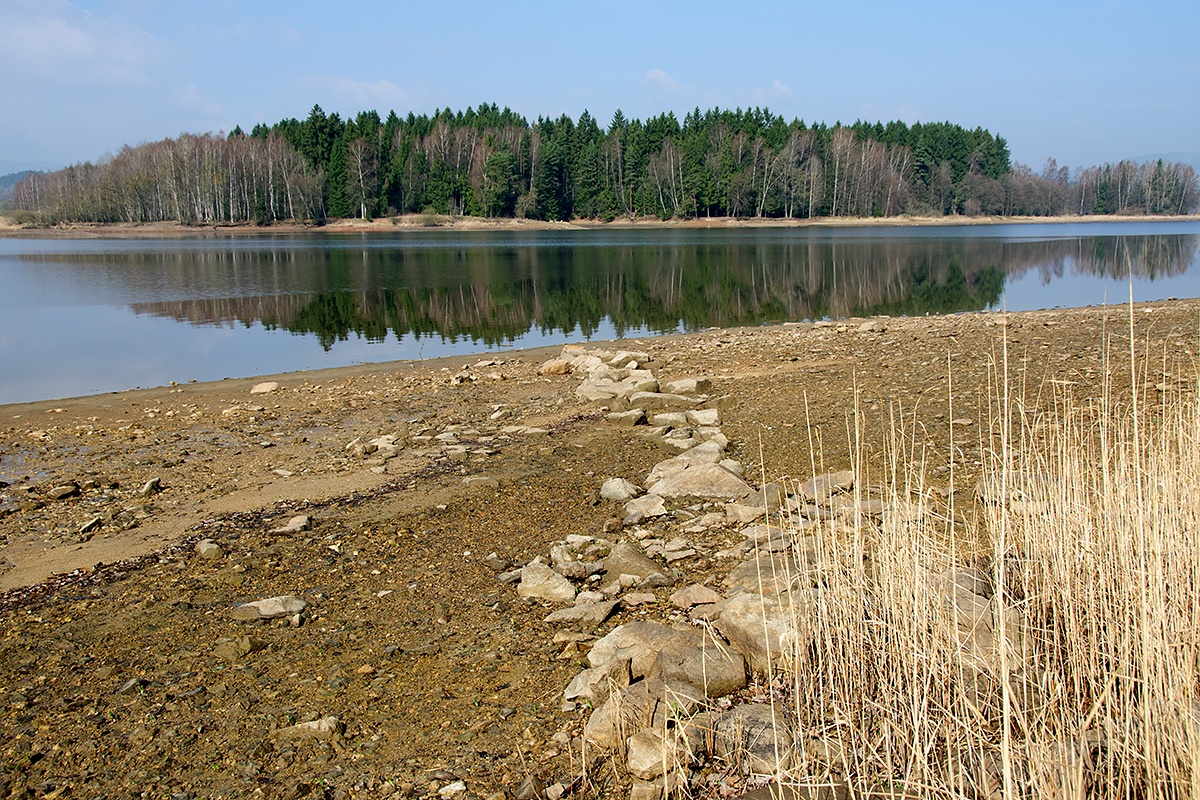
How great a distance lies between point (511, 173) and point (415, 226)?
12911mm

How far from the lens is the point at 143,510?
26.6 ft

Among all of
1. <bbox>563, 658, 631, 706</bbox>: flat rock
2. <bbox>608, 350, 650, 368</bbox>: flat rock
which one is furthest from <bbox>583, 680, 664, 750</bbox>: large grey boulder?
<bbox>608, 350, 650, 368</bbox>: flat rock

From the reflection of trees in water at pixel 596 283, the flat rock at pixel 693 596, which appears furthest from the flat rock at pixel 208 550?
the reflection of trees in water at pixel 596 283

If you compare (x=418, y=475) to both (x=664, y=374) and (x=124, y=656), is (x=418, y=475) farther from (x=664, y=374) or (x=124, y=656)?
(x=664, y=374)

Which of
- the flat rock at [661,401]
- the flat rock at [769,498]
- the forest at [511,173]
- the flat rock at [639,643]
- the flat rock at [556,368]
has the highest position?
the forest at [511,173]

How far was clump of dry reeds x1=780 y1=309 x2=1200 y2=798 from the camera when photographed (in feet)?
11.1

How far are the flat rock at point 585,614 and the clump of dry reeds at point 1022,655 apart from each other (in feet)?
4.22

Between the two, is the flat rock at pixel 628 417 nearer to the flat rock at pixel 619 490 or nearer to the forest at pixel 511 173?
the flat rock at pixel 619 490

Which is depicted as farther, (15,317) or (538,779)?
(15,317)

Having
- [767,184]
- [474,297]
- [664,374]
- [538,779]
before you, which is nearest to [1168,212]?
[767,184]

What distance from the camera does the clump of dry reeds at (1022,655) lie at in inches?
133

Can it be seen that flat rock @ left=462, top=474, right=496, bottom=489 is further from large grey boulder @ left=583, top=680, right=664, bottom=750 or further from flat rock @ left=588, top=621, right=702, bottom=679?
large grey boulder @ left=583, top=680, right=664, bottom=750

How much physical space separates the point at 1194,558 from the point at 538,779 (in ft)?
10.9

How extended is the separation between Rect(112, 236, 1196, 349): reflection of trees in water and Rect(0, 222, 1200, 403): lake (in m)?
0.12
